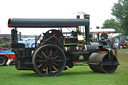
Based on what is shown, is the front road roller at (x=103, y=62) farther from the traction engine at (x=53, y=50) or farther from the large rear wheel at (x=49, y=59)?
the large rear wheel at (x=49, y=59)

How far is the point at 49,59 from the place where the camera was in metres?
11.5

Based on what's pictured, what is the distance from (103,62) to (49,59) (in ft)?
7.10

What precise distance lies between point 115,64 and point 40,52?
3.03 m

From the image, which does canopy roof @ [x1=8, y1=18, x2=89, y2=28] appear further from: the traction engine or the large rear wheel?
the large rear wheel

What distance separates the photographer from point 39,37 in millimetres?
12055

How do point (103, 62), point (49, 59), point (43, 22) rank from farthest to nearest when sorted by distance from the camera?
1. point (103, 62)
2. point (43, 22)
3. point (49, 59)

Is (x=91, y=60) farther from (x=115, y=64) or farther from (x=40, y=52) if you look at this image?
(x=40, y=52)

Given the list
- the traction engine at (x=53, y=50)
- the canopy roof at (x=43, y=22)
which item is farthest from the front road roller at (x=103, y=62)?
the canopy roof at (x=43, y=22)

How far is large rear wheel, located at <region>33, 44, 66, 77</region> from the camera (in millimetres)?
11406

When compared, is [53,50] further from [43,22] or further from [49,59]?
[43,22]

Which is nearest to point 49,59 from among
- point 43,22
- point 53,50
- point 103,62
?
point 53,50

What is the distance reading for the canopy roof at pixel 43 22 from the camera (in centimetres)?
1149

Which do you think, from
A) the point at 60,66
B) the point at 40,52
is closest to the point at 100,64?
the point at 60,66

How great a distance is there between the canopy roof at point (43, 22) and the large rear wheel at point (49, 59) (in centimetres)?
82
